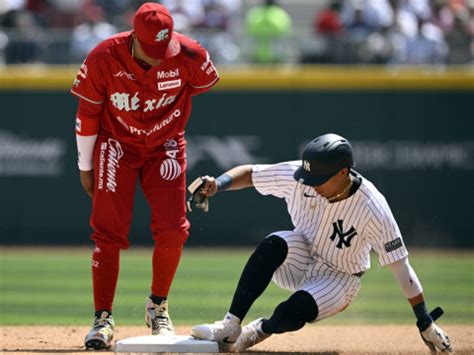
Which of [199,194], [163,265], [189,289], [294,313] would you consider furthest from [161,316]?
[189,289]

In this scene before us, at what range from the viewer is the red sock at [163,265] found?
→ 5.93 metres

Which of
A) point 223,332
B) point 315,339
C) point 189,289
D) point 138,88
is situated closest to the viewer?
point 223,332

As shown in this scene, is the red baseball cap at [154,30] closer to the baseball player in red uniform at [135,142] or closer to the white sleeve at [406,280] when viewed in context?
the baseball player in red uniform at [135,142]

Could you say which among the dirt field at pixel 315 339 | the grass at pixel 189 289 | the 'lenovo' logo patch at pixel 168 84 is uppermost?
the 'lenovo' logo patch at pixel 168 84

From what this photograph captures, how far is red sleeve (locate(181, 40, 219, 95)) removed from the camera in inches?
233

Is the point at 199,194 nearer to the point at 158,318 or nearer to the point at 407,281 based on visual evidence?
the point at 158,318

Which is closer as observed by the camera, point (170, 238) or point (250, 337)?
point (250, 337)

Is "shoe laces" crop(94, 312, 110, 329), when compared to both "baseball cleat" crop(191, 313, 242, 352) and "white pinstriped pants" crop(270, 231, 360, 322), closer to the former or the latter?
"baseball cleat" crop(191, 313, 242, 352)

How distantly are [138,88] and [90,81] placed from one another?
0.92 ft

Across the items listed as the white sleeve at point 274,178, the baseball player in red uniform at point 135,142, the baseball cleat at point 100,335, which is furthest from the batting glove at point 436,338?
the baseball cleat at point 100,335

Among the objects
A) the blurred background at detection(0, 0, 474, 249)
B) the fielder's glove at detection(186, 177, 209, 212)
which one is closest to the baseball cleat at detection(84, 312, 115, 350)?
the fielder's glove at detection(186, 177, 209, 212)

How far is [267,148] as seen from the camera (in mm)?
14500

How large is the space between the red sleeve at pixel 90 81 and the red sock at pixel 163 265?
0.95m

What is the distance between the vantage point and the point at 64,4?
16234mm
